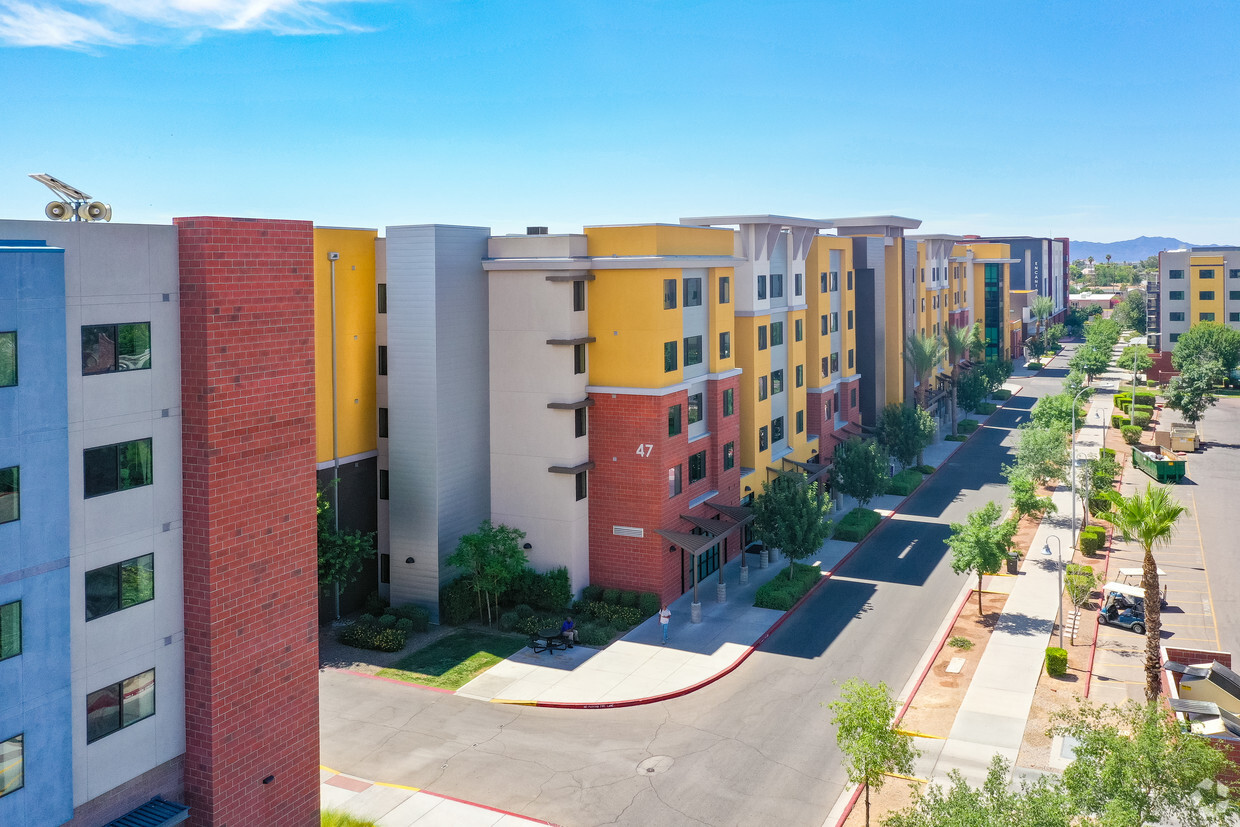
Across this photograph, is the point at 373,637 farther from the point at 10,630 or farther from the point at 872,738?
the point at 872,738

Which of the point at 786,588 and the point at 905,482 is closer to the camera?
the point at 786,588

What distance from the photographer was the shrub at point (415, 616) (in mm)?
40375

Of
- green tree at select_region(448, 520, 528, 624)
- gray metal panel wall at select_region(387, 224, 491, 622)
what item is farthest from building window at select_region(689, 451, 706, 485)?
gray metal panel wall at select_region(387, 224, 491, 622)

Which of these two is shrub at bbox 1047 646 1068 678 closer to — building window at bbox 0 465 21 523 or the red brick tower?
the red brick tower

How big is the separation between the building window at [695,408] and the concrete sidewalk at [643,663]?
24.0ft

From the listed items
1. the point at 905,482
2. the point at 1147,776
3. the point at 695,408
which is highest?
the point at 695,408

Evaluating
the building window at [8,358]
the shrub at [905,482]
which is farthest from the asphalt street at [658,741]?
the shrub at [905,482]

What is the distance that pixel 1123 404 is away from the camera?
96.2 m

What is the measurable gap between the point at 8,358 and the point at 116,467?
3.28 meters

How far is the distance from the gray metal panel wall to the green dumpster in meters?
49.9

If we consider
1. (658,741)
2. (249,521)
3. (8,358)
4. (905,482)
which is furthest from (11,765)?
(905,482)

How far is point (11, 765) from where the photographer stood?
18531 millimetres

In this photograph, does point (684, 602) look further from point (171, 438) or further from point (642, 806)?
point (171, 438)

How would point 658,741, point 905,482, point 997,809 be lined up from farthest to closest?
point 905,482, point 658,741, point 997,809
